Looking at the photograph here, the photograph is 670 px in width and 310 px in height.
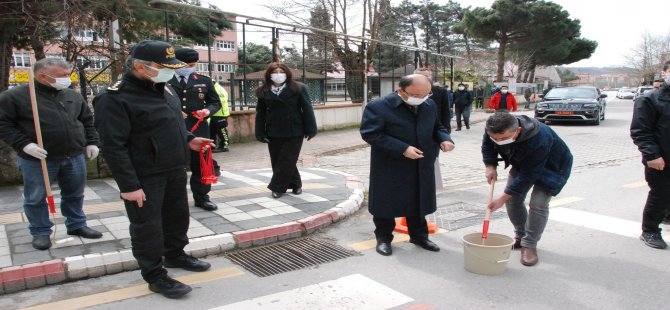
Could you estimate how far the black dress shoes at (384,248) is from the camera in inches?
182

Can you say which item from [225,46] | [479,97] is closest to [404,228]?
[225,46]

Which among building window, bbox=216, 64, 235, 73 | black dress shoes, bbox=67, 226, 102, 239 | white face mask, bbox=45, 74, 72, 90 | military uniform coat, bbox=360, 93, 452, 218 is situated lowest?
black dress shoes, bbox=67, 226, 102, 239

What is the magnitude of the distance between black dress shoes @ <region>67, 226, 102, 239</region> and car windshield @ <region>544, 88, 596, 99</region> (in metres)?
18.1

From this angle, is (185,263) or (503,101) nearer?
(185,263)

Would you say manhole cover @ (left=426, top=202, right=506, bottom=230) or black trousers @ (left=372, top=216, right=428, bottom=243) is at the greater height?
black trousers @ (left=372, top=216, right=428, bottom=243)

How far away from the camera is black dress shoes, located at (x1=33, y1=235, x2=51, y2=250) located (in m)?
4.33

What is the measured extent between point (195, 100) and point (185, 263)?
2.16m

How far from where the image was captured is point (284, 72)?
6.16 m

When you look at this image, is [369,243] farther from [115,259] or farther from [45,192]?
[45,192]

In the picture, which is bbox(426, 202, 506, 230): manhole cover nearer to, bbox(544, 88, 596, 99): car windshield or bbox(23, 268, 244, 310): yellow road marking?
bbox(23, 268, 244, 310): yellow road marking

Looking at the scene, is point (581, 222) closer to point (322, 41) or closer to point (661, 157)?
point (661, 157)

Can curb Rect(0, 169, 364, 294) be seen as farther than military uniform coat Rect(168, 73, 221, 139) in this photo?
No

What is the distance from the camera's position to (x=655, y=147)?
470cm

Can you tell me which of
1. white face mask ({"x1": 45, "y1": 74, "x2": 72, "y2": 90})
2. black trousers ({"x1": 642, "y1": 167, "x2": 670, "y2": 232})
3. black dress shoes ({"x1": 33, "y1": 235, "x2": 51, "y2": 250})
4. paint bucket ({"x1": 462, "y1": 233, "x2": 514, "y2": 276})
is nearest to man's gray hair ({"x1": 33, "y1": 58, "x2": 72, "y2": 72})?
white face mask ({"x1": 45, "y1": 74, "x2": 72, "y2": 90})
